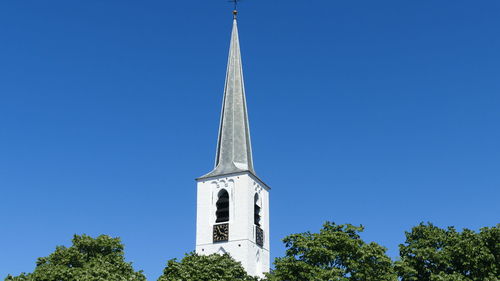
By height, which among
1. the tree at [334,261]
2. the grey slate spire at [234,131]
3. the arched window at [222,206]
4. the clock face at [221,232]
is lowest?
the tree at [334,261]

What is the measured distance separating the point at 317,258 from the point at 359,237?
10.3 ft

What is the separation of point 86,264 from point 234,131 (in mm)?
24486

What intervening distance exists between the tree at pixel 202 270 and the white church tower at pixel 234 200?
35.4ft

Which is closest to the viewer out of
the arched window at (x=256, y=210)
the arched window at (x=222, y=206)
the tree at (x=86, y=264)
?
the tree at (x=86, y=264)

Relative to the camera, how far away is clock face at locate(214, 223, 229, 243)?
61.2m

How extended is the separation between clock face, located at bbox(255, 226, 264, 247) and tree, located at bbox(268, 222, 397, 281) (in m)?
22.6

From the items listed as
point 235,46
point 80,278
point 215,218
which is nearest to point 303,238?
point 80,278

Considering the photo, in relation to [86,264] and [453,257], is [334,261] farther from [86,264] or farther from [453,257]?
[86,264]

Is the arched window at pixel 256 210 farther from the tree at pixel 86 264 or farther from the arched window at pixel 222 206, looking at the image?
the tree at pixel 86 264

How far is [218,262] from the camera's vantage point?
4834cm

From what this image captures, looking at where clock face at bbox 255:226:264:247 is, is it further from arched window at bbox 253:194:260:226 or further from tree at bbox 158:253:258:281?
tree at bbox 158:253:258:281

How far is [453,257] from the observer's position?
4009 cm

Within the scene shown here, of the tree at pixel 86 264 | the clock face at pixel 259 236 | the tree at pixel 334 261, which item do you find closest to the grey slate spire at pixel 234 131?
the clock face at pixel 259 236

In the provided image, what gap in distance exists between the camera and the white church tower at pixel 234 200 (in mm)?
60969
